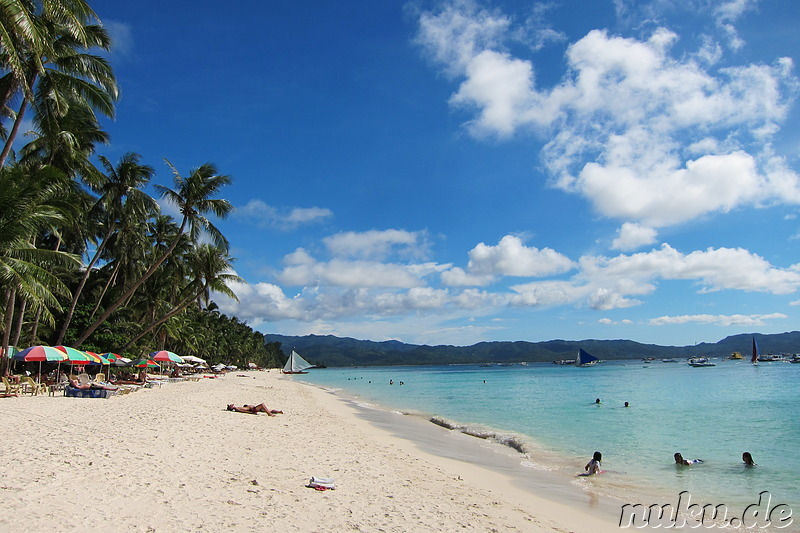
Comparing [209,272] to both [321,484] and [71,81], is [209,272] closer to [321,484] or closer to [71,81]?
[71,81]

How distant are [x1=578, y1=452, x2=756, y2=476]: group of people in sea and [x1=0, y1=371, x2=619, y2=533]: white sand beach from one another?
2.44 m

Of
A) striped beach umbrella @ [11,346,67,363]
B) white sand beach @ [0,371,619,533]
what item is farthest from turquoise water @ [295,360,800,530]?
striped beach umbrella @ [11,346,67,363]

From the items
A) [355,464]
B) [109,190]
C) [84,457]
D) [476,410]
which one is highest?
[109,190]

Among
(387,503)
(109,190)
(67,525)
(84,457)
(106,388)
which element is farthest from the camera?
(109,190)

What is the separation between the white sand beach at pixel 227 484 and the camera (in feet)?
16.7

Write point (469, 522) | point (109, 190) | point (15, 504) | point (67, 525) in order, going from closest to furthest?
1. point (67, 525)
2. point (15, 504)
3. point (469, 522)
4. point (109, 190)

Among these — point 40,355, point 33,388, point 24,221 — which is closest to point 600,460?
point 24,221

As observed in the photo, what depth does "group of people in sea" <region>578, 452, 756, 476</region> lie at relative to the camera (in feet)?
35.5

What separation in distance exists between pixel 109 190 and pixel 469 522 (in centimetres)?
2571

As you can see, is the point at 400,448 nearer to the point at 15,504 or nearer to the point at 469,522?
the point at 469,522

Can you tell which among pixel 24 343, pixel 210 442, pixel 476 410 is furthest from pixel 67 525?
pixel 24 343

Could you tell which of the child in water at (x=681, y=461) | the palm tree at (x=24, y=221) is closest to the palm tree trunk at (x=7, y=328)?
the palm tree at (x=24, y=221)

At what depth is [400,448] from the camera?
41.2ft

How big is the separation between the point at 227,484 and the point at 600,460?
9319mm
